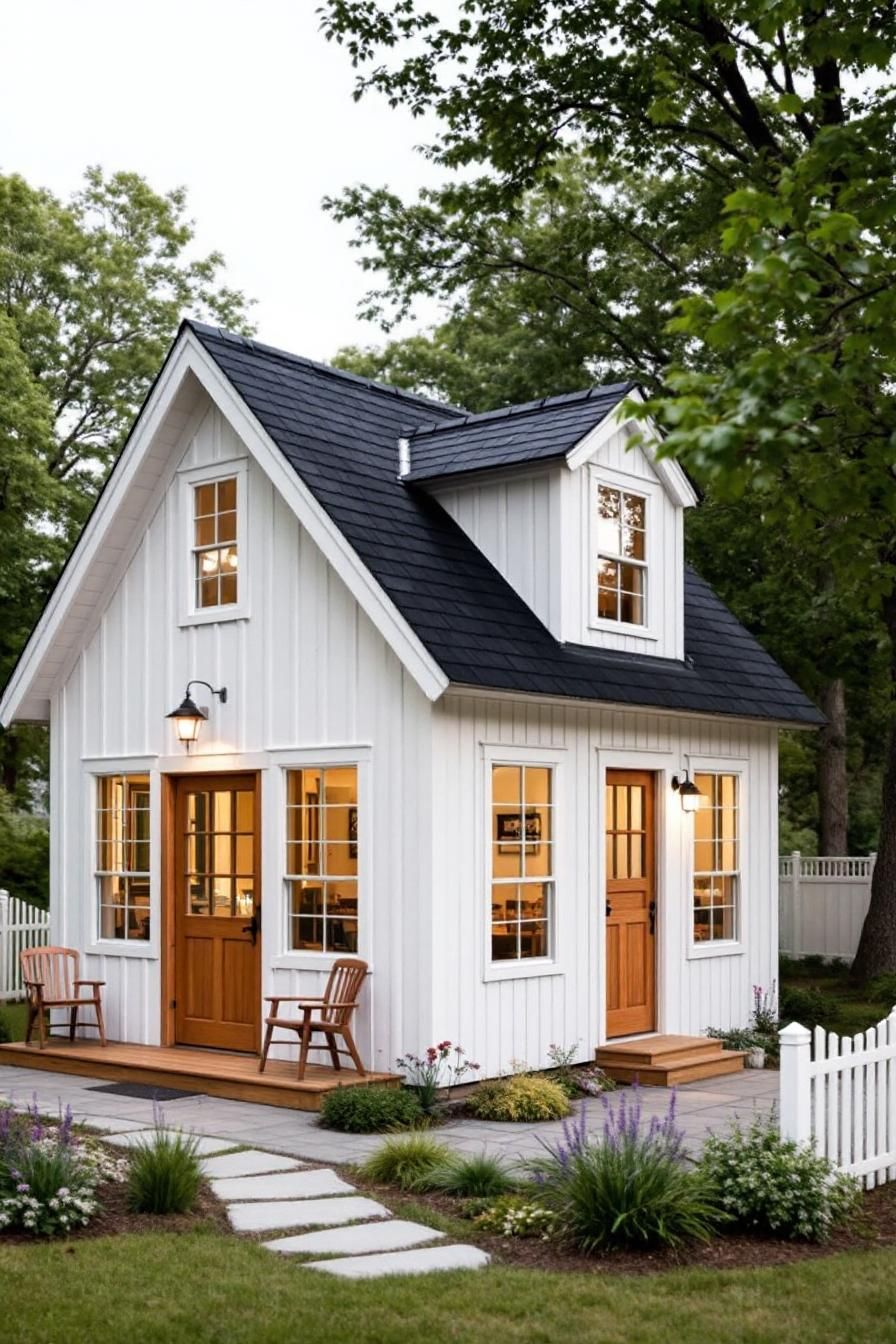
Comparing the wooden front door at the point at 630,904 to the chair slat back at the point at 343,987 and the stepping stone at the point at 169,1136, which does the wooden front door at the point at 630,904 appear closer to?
the chair slat back at the point at 343,987

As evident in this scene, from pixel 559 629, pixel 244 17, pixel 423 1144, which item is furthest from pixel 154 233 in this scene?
pixel 423 1144

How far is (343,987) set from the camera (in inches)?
469

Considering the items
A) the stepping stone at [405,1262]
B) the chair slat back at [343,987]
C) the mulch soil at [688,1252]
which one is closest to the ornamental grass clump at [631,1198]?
the mulch soil at [688,1252]

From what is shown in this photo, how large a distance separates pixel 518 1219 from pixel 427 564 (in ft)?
20.2

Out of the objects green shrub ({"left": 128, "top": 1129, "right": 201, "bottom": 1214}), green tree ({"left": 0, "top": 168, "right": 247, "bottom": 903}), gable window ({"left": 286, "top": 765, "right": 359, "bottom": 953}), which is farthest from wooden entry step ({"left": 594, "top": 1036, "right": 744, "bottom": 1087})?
green tree ({"left": 0, "top": 168, "right": 247, "bottom": 903})

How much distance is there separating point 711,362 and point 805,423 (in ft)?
56.2

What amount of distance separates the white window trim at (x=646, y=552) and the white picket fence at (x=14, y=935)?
8.32 metres

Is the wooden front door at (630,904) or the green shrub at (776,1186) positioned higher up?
the wooden front door at (630,904)

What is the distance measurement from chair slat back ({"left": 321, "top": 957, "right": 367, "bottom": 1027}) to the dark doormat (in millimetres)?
1270

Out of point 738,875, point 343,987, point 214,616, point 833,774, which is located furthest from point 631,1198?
point 833,774

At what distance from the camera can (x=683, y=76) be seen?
13984 millimetres

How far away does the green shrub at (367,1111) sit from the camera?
1057 cm

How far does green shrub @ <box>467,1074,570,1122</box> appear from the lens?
36.7 feet

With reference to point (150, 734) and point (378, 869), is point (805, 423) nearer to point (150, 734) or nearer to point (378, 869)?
point (378, 869)
